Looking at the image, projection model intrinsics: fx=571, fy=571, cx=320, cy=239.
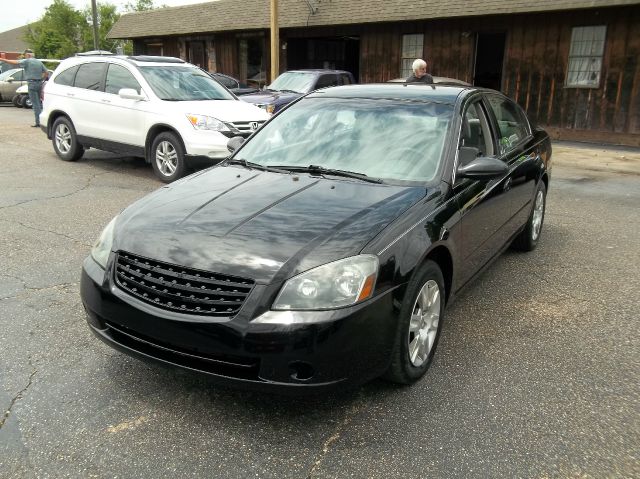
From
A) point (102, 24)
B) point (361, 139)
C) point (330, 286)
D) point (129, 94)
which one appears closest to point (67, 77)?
point (129, 94)

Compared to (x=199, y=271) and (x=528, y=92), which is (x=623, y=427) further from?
(x=528, y=92)

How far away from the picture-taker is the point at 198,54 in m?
23.9

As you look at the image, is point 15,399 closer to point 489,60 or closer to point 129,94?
point 129,94

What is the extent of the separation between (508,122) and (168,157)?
5.30 meters

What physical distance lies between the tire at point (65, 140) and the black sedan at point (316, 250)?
23.1 feet

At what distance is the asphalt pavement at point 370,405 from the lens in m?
2.55

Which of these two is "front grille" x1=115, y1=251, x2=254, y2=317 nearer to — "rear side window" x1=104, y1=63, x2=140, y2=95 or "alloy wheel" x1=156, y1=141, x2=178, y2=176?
"alloy wheel" x1=156, y1=141, x2=178, y2=176

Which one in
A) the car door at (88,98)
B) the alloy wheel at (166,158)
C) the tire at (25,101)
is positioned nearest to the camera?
the alloy wheel at (166,158)

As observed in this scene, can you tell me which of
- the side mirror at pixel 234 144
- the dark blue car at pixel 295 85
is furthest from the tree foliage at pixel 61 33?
the side mirror at pixel 234 144

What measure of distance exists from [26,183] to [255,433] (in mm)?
7239

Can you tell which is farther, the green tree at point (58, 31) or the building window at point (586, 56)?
the green tree at point (58, 31)

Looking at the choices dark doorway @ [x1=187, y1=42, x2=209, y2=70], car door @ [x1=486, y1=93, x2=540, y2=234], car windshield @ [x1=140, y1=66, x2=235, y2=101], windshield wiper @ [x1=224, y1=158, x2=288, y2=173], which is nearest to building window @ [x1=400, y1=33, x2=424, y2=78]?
car windshield @ [x1=140, y1=66, x2=235, y2=101]

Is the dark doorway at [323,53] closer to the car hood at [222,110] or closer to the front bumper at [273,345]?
the car hood at [222,110]

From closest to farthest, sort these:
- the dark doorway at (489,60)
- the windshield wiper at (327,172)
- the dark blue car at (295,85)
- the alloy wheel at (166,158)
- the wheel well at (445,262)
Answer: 1. the wheel well at (445,262)
2. the windshield wiper at (327,172)
3. the alloy wheel at (166,158)
4. the dark blue car at (295,85)
5. the dark doorway at (489,60)
